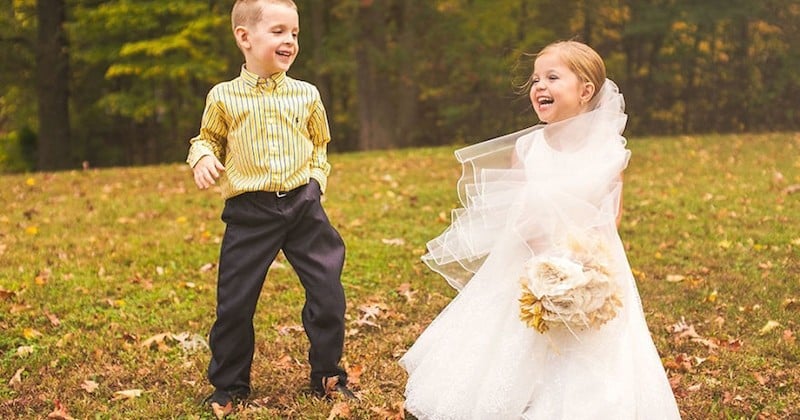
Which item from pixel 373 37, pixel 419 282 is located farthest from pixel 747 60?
pixel 419 282

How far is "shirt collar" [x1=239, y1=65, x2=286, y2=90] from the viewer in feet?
12.6

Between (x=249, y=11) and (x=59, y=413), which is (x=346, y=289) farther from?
(x=249, y=11)

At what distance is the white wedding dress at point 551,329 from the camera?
3586 mm

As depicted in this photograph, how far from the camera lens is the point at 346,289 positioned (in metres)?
6.66

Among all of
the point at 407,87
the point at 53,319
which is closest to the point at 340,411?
the point at 53,319

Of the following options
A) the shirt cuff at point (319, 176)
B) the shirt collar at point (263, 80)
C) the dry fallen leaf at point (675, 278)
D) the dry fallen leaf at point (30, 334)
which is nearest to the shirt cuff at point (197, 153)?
the shirt collar at point (263, 80)

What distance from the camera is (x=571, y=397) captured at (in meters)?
3.55

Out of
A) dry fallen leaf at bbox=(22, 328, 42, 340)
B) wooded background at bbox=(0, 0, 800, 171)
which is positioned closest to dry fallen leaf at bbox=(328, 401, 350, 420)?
dry fallen leaf at bbox=(22, 328, 42, 340)

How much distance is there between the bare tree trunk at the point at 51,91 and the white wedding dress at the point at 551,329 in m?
18.0

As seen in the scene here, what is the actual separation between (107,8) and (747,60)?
18.0 metres

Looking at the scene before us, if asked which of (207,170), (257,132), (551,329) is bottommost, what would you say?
(551,329)

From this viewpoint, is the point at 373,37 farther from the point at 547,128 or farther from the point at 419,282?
the point at 547,128

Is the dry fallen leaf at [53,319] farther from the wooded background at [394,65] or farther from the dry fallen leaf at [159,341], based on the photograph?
the wooded background at [394,65]

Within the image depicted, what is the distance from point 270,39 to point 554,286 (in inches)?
66.0
